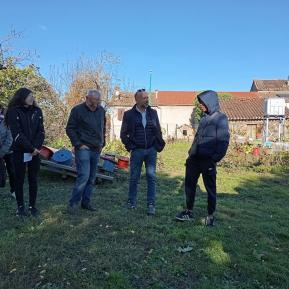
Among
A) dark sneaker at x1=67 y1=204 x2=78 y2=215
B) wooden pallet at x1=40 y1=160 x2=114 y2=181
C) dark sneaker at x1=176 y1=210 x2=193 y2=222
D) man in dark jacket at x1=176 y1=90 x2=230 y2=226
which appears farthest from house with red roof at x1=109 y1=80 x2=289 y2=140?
man in dark jacket at x1=176 y1=90 x2=230 y2=226

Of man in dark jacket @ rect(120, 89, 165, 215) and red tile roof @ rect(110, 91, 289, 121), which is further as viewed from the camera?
red tile roof @ rect(110, 91, 289, 121)

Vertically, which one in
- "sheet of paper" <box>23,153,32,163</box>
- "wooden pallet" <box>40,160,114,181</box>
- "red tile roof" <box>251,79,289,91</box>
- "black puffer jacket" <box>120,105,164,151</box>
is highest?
"red tile roof" <box>251,79,289,91</box>

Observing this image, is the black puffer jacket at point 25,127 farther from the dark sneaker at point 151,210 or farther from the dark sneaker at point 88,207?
the dark sneaker at point 151,210

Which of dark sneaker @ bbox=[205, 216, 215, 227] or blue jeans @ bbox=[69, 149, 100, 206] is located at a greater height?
blue jeans @ bbox=[69, 149, 100, 206]

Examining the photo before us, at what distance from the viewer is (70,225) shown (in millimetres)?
5074

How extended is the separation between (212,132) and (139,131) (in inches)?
46.4

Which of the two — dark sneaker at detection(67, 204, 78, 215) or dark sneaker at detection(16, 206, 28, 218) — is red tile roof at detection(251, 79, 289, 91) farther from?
dark sneaker at detection(16, 206, 28, 218)

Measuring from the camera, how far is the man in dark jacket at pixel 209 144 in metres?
5.13

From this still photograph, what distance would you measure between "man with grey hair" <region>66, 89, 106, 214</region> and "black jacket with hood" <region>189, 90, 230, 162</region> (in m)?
1.47

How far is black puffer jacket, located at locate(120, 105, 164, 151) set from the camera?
5848 millimetres

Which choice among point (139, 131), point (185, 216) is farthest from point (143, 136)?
point (185, 216)

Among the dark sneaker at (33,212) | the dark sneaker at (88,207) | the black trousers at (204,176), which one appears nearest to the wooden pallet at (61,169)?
the dark sneaker at (88,207)

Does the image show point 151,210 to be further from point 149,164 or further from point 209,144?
point 209,144

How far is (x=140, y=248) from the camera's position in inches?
173
